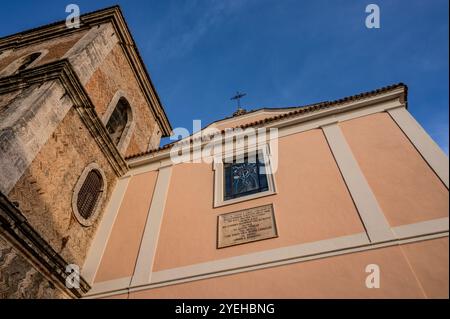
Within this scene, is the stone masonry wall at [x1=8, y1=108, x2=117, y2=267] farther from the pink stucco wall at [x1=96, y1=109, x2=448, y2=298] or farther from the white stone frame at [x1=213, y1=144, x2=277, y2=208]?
the white stone frame at [x1=213, y1=144, x2=277, y2=208]

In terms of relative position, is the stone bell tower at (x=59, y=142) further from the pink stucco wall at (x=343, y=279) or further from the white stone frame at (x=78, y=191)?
the pink stucco wall at (x=343, y=279)

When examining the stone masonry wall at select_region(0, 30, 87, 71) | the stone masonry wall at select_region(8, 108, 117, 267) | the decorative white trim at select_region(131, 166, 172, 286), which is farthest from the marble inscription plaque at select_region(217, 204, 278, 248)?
the stone masonry wall at select_region(0, 30, 87, 71)

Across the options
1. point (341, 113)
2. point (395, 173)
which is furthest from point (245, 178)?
point (395, 173)

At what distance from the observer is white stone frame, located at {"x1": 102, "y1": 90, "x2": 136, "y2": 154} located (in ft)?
29.7

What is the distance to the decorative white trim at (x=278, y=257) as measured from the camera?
15.0ft

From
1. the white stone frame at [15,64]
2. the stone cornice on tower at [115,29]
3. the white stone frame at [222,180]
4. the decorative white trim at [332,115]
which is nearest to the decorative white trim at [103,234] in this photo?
the decorative white trim at [332,115]

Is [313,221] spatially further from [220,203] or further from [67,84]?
[67,84]

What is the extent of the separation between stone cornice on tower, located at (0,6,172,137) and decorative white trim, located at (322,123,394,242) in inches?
303

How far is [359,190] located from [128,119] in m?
7.82

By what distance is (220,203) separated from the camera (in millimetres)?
6582

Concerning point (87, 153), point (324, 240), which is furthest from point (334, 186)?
point (87, 153)

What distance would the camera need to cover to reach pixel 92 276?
6.16m

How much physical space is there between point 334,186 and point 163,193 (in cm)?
395
